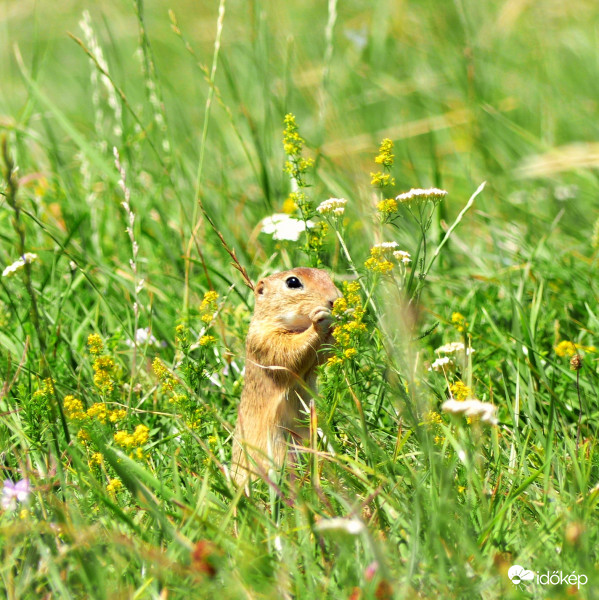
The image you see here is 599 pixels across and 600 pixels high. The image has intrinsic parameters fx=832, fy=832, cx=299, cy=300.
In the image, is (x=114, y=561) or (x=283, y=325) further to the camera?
(x=283, y=325)

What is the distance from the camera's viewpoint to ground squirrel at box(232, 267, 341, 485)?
111 inches

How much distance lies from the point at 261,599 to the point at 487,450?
0.98m

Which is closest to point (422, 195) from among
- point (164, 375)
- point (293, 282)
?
point (293, 282)

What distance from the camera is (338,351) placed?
2.55m

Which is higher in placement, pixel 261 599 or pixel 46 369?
pixel 46 369

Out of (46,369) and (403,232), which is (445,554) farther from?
(403,232)

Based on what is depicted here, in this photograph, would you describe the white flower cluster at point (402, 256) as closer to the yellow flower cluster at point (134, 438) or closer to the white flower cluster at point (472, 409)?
the white flower cluster at point (472, 409)

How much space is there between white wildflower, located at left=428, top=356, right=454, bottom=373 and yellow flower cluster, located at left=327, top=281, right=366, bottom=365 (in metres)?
0.38

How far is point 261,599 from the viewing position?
1872 mm

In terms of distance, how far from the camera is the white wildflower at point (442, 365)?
280cm

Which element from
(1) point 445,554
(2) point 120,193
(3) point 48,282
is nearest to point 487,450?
(1) point 445,554

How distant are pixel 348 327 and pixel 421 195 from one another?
457 millimetres

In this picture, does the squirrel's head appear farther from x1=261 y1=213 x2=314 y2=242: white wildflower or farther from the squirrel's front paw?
x1=261 y1=213 x2=314 y2=242: white wildflower

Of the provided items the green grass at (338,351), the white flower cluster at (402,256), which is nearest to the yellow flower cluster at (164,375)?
the green grass at (338,351)
